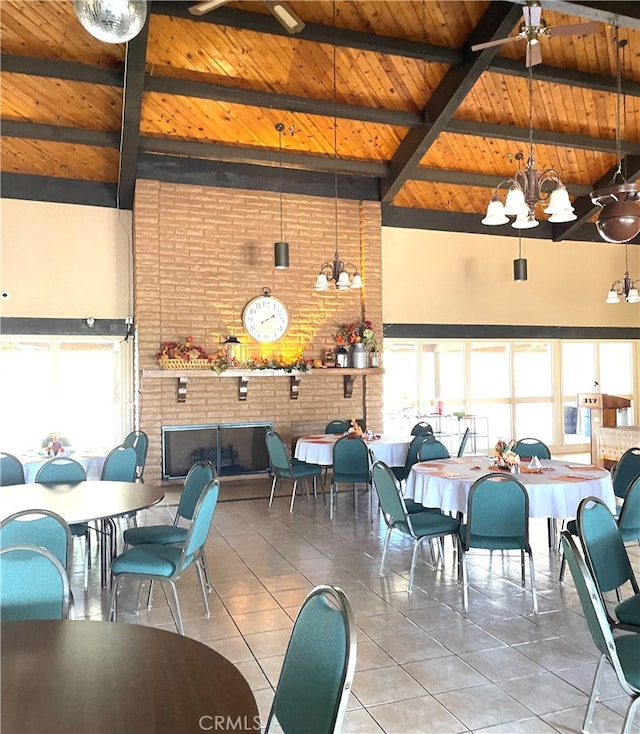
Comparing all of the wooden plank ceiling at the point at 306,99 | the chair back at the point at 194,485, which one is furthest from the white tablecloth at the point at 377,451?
the wooden plank ceiling at the point at 306,99

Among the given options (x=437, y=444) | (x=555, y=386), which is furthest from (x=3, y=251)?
(x=555, y=386)

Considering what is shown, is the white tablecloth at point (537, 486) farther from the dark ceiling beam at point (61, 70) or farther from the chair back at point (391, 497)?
the dark ceiling beam at point (61, 70)

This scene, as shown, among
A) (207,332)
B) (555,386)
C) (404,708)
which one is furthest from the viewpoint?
(555,386)

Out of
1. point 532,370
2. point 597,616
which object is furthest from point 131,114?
point 532,370

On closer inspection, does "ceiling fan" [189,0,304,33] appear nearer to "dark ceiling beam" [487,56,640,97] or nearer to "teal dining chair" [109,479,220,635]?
"teal dining chair" [109,479,220,635]

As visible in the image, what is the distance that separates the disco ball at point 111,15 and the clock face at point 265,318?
656 centimetres

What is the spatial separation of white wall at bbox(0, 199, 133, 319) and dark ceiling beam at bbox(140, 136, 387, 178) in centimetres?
118

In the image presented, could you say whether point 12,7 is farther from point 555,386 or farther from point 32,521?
point 555,386

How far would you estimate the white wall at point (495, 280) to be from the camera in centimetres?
1092

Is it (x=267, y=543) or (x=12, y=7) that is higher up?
(x=12, y=7)

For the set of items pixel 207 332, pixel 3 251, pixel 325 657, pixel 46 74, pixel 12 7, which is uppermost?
pixel 12 7

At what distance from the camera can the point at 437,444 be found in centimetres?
649

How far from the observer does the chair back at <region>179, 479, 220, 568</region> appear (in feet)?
12.2

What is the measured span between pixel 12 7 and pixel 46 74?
70 centimetres
